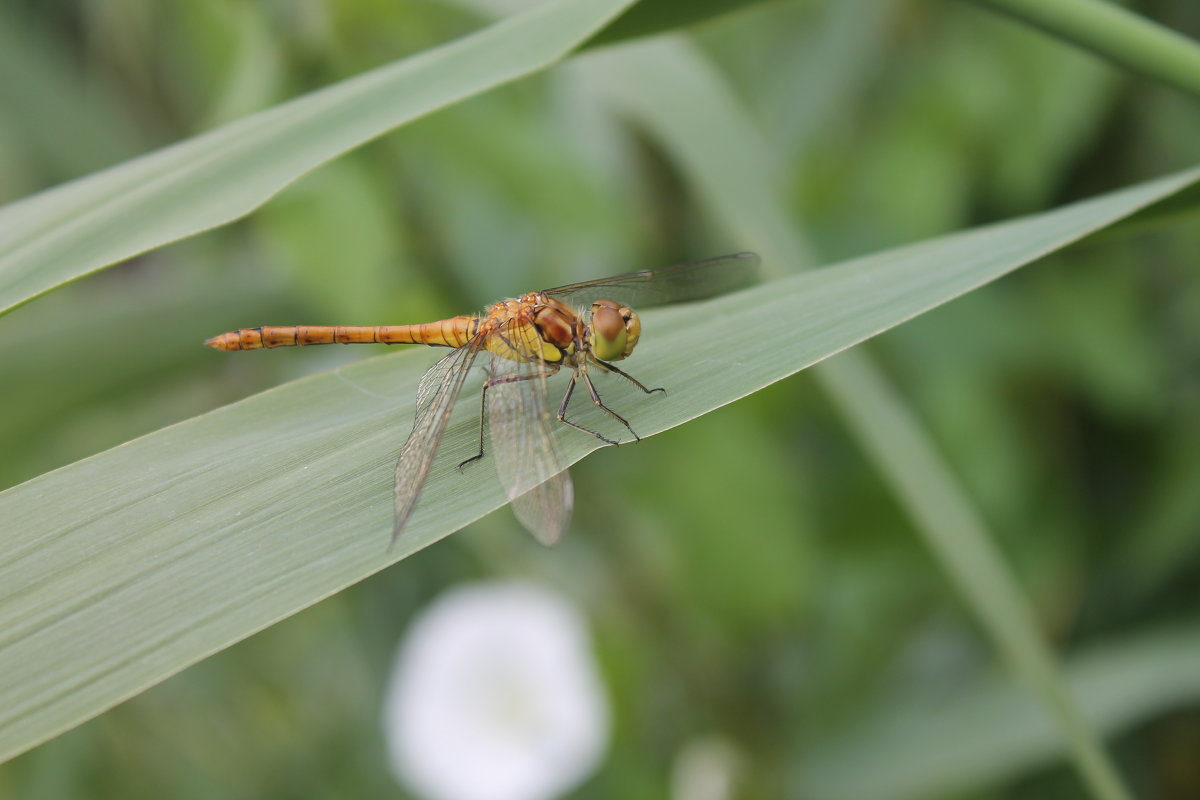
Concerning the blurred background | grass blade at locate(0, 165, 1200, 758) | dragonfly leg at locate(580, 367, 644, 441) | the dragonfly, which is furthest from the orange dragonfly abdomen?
grass blade at locate(0, 165, 1200, 758)

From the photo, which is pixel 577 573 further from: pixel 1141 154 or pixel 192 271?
pixel 1141 154

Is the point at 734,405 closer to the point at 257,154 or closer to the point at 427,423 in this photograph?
the point at 427,423

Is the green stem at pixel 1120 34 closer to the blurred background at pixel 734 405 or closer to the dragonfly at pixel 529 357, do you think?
the dragonfly at pixel 529 357

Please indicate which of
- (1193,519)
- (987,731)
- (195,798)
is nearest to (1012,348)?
(1193,519)

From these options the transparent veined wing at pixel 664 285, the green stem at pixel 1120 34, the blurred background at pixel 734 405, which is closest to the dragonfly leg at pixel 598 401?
the transparent veined wing at pixel 664 285

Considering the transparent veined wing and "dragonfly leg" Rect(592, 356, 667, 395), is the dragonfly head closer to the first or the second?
"dragonfly leg" Rect(592, 356, 667, 395)

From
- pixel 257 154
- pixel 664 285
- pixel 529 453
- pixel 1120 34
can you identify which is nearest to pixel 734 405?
pixel 664 285

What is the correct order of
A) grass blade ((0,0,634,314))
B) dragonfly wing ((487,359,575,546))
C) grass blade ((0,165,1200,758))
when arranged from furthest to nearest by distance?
1. dragonfly wing ((487,359,575,546))
2. grass blade ((0,0,634,314))
3. grass blade ((0,165,1200,758))
